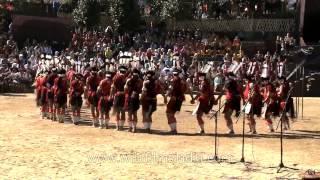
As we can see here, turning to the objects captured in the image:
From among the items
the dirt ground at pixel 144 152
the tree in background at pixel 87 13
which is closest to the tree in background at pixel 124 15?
the tree in background at pixel 87 13

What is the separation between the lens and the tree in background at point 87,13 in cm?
4266

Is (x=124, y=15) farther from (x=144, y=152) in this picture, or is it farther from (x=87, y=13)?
(x=144, y=152)

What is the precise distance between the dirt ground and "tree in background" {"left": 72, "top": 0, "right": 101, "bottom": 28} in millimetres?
21171

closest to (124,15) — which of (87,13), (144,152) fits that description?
(87,13)

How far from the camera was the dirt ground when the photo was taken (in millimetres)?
13391

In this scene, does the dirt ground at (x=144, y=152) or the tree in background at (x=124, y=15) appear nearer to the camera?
the dirt ground at (x=144, y=152)

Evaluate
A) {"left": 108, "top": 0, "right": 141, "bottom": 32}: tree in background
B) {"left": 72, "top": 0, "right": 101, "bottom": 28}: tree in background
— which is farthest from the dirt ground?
{"left": 72, "top": 0, "right": 101, "bottom": 28}: tree in background

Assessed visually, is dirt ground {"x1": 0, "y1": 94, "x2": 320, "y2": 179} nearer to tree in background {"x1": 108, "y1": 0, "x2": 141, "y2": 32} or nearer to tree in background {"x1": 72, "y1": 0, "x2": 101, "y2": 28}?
tree in background {"x1": 108, "y1": 0, "x2": 141, "y2": 32}

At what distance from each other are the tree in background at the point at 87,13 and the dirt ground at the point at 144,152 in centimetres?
2117

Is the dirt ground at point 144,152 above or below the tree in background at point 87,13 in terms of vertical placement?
below

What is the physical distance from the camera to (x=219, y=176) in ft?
43.0

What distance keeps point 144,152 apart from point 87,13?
27.8m

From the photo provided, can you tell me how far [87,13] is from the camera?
140 ft

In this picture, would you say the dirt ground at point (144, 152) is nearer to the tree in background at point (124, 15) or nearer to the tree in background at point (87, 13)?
the tree in background at point (124, 15)
